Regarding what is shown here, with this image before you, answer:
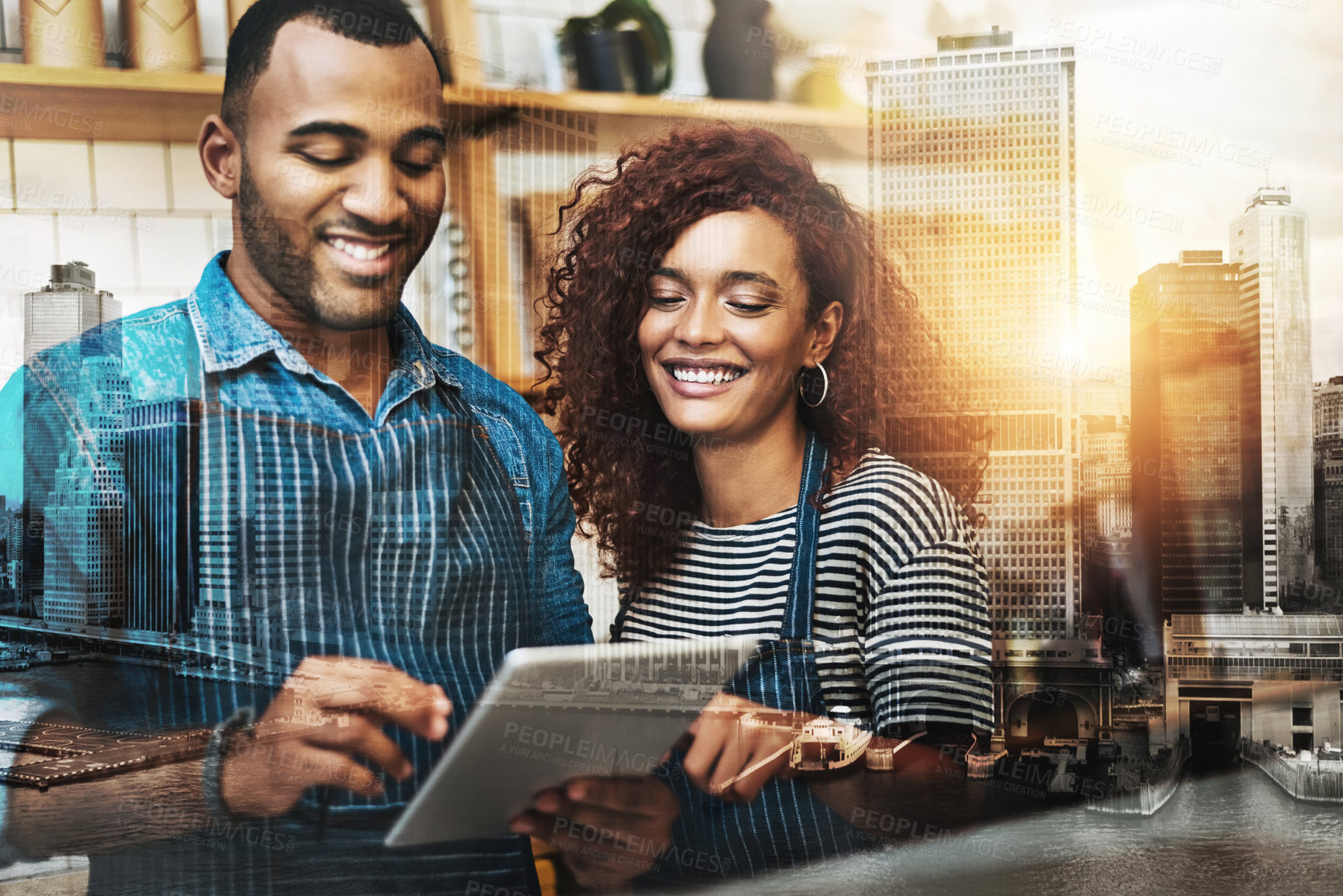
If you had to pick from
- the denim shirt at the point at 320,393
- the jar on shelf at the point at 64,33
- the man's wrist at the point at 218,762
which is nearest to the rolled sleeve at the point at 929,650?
the denim shirt at the point at 320,393

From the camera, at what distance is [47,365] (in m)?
2.76

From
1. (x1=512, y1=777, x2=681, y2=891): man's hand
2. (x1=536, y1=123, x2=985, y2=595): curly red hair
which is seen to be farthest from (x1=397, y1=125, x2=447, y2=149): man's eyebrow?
(x1=512, y1=777, x2=681, y2=891): man's hand

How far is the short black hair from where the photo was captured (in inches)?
102

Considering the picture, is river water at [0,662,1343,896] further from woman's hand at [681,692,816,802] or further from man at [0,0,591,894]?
woman's hand at [681,692,816,802]

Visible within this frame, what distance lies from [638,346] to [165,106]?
4.68 ft

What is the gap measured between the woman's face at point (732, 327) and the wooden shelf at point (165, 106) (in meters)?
0.32

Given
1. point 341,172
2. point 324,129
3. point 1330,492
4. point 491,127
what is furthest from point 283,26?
point 1330,492

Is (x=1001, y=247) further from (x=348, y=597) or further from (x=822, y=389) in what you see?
(x=348, y=597)

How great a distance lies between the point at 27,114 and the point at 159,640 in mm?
1488

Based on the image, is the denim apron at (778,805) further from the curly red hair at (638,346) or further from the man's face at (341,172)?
the man's face at (341,172)

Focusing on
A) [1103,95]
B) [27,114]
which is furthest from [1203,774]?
[27,114]

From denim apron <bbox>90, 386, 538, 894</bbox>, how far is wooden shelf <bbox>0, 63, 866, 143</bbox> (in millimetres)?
793

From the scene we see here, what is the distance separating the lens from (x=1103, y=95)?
2730 millimetres

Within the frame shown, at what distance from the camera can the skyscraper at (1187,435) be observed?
2723 mm
